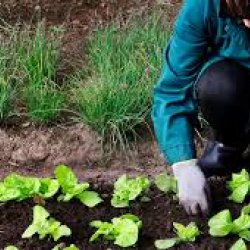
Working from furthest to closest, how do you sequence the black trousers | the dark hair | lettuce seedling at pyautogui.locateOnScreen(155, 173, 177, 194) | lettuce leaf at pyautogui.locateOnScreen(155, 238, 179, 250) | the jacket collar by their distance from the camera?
lettuce seedling at pyautogui.locateOnScreen(155, 173, 177, 194) → the black trousers → lettuce leaf at pyautogui.locateOnScreen(155, 238, 179, 250) → the jacket collar → the dark hair

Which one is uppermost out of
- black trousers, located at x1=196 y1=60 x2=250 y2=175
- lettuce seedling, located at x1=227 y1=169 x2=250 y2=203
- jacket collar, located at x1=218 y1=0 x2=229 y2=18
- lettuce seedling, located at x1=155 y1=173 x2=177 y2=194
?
jacket collar, located at x1=218 y1=0 x2=229 y2=18

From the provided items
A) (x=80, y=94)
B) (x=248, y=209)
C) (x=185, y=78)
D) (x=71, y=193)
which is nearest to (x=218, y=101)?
(x=185, y=78)

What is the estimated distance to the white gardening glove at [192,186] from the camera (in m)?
2.81

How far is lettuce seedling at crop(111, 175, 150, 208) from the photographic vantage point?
299 centimetres

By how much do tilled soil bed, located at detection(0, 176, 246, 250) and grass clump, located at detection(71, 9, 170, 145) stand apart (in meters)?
0.45

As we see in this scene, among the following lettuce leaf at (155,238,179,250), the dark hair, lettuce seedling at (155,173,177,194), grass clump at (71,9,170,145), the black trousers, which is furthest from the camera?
grass clump at (71,9,170,145)

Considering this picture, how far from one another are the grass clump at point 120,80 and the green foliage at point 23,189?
1.73 feet

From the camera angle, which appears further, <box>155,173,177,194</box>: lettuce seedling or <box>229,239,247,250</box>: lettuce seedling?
<box>155,173,177,194</box>: lettuce seedling

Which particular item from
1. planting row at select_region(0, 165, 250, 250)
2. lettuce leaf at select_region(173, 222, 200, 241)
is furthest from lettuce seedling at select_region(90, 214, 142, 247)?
lettuce leaf at select_region(173, 222, 200, 241)

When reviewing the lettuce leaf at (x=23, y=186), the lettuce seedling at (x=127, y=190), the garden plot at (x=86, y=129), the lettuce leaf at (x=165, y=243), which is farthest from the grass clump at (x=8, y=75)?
the lettuce leaf at (x=165, y=243)

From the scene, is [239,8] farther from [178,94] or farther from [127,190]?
[127,190]

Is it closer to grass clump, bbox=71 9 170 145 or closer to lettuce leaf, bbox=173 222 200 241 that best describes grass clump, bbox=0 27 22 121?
grass clump, bbox=71 9 170 145

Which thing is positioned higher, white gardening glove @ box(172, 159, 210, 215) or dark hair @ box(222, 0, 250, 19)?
dark hair @ box(222, 0, 250, 19)

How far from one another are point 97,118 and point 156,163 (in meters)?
0.30
